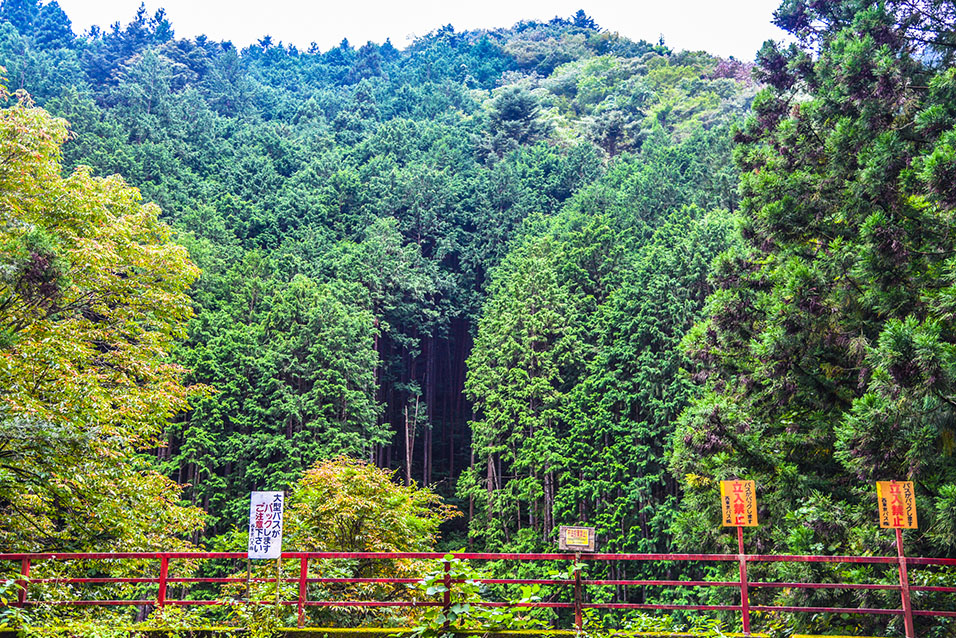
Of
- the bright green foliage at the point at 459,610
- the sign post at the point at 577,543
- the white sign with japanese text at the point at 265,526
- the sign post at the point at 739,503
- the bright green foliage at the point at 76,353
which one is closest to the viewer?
the bright green foliage at the point at 459,610

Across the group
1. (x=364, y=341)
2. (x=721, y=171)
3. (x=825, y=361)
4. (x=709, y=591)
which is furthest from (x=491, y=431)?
(x=825, y=361)

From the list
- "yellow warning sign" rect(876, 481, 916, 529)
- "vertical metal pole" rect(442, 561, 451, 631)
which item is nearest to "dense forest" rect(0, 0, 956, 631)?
"yellow warning sign" rect(876, 481, 916, 529)

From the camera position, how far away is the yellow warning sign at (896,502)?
7395 millimetres

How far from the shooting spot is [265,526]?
7699 millimetres

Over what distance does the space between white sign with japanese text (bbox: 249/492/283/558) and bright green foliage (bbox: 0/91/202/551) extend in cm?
342

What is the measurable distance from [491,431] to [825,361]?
49.7ft

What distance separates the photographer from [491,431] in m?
25.0

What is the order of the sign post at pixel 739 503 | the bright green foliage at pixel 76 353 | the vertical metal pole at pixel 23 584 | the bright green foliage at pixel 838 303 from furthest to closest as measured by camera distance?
the bright green foliage at pixel 76 353 < the bright green foliage at pixel 838 303 < the sign post at pixel 739 503 < the vertical metal pole at pixel 23 584

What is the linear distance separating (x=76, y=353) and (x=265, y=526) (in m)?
5.58

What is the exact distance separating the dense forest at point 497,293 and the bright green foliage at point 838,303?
0.05 metres

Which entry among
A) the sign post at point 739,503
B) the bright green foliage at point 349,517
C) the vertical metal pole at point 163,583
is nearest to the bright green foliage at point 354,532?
the bright green foliage at point 349,517

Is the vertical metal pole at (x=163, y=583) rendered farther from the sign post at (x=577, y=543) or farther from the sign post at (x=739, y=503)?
the sign post at (x=739, y=503)

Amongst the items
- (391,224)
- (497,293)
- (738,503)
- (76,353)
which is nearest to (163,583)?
(76,353)

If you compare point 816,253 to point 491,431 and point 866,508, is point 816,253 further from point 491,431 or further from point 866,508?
point 491,431
